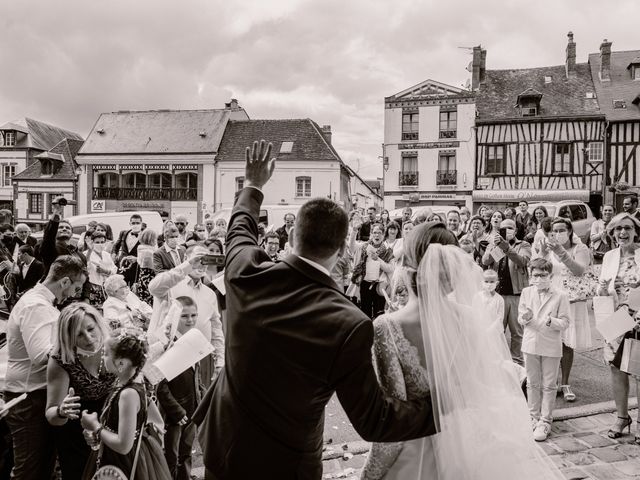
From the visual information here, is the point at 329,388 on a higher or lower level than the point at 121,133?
lower

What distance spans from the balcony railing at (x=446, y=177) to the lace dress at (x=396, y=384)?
29.5 meters

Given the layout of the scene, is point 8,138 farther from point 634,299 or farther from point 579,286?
point 634,299

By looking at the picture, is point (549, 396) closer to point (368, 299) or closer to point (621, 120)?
point (368, 299)

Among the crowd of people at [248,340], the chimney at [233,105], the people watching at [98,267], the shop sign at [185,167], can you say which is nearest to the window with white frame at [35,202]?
the shop sign at [185,167]

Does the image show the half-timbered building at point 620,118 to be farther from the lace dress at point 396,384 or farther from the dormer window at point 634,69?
the lace dress at point 396,384

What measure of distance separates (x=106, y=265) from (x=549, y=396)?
5.82 meters

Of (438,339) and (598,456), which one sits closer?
(438,339)

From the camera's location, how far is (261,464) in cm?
193

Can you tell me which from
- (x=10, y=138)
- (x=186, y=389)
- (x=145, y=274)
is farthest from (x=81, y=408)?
(x=10, y=138)

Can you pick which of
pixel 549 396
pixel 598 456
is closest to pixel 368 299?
pixel 549 396

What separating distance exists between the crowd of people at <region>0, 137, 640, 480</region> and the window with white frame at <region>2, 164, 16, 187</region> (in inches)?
1594

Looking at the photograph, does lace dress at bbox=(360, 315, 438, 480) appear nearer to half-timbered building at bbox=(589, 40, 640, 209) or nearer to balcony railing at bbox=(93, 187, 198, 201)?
half-timbered building at bbox=(589, 40, 640, 209)

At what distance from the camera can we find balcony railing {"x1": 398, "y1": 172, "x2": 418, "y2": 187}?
31.7 m

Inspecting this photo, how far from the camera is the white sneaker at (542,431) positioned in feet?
15.6
